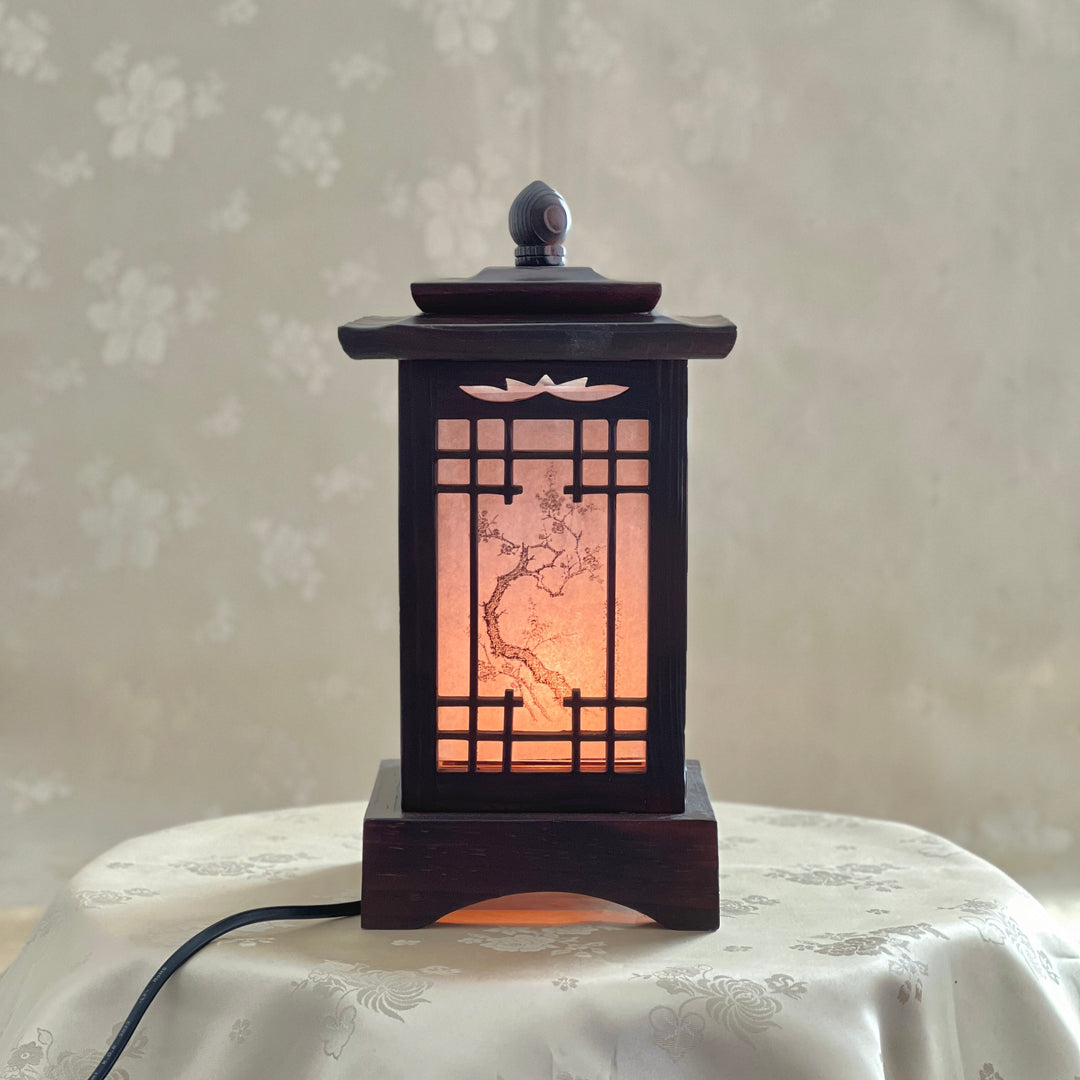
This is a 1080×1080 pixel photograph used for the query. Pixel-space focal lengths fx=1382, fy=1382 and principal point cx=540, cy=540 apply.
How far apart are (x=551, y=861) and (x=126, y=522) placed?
141 centimetres

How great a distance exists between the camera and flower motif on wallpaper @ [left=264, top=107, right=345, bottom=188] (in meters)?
2.31

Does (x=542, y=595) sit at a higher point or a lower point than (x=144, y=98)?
lower

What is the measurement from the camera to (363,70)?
2.31m

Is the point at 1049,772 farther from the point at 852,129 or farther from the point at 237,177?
the point at 237,177

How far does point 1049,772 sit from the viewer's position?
7.82 ft

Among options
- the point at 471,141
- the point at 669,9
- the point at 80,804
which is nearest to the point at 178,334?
the point at 471,141

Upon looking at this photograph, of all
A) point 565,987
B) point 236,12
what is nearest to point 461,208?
point 236,12

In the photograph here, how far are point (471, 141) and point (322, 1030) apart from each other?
1646 millimetres

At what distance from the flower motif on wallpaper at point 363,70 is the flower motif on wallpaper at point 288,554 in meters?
0.75

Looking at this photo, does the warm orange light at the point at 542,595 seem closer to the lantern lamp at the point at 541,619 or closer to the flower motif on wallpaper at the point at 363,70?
the lantern lamp at the point at 541,619

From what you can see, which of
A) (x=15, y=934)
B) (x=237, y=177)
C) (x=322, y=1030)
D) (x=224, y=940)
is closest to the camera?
(x=322, y=1030)

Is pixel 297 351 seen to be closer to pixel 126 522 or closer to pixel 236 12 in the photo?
pixel 126 522

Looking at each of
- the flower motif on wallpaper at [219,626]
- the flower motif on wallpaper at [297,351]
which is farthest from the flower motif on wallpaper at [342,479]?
the flower motif on wallpaper at [219,626]

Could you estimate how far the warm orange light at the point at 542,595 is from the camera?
3.87 feet
